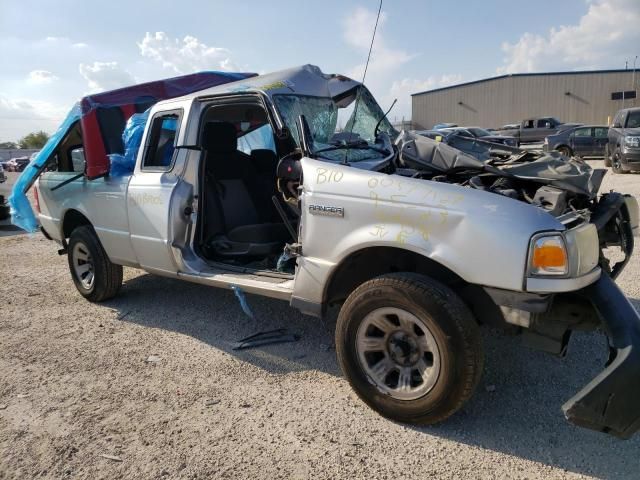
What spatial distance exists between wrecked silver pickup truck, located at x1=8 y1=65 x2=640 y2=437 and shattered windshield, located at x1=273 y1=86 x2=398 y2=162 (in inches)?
0.6

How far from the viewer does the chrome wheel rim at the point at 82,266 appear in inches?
207

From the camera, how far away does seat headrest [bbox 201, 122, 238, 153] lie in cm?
446

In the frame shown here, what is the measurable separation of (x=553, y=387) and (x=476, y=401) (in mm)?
575

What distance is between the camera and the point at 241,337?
4219 mm

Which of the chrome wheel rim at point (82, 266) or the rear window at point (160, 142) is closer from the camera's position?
the rear window at point (160, 142)

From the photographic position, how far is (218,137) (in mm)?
4535

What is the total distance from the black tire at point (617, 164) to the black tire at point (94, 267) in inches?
511

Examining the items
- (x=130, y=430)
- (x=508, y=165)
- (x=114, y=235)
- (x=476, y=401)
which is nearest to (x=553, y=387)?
(x=476, y=401)

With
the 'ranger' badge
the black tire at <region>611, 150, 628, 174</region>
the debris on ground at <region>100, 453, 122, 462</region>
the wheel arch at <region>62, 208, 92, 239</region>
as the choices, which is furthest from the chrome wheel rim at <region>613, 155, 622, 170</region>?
the debris on ground at <region>100, 453, 122, 462</region>

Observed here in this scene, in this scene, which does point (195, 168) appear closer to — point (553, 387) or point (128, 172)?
point (128, 172)

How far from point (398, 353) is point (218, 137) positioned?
272cm

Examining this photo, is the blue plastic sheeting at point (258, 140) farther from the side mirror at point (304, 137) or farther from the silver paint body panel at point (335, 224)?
the side mirror at point (304, 137)

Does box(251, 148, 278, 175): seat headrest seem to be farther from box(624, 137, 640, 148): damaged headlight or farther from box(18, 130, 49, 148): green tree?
box(18, 130, 49, 148): green tree

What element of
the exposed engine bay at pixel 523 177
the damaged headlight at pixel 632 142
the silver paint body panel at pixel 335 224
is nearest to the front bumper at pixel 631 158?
the damaged headlight at pixel 632 142
